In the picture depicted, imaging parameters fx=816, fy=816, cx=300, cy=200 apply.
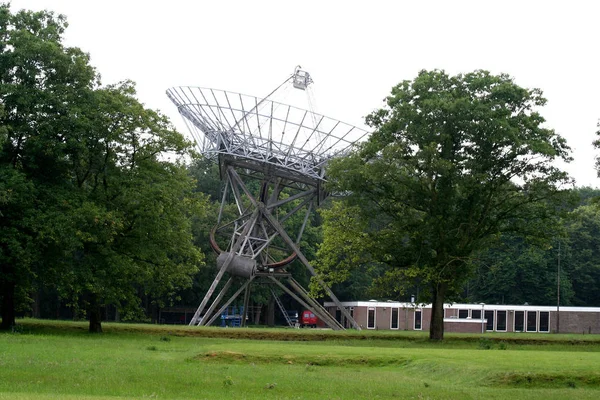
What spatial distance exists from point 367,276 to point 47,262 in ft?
Answer: 195

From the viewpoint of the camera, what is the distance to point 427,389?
68.8 ft

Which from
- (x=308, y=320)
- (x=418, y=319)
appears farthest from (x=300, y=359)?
(x=308, y=320)

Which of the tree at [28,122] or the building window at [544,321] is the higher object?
the tree at [28,122]

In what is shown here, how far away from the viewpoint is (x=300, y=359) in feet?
90.6

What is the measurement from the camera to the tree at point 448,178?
41812mm

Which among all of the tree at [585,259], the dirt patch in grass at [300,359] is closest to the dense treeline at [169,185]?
the dirt patch in grass at [300,359]

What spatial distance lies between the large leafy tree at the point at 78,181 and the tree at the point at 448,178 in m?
9.49

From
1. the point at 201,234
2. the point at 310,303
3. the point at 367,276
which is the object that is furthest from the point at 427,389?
the point at 367,276

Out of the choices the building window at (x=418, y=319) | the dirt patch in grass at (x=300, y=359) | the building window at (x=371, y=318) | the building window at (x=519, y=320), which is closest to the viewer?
the dirt patch in grass at (x=300, y=359)

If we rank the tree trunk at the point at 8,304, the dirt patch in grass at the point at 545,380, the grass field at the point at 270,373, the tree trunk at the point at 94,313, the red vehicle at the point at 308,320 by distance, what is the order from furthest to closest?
1. the red vehicle at the point at 308,320
2. the tree trunk at the point at 94,313
3. the tree trunk at the point at 8,304
4. the dirt patch in grass at the point at 545,380
5. the grass field at the point at 270,373

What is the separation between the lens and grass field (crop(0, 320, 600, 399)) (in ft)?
64.0

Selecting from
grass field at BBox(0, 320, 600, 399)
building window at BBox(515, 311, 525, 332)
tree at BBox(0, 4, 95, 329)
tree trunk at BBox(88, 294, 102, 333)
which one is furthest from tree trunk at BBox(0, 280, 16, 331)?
building window at BBox(515, 311, 525, 332)

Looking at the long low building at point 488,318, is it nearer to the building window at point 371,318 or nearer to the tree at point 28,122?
the building window at point 371,318

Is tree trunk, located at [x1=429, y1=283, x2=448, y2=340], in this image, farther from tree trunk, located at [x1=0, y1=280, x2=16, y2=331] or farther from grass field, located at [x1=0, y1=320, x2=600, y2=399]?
tree trunk, located at [x1=0, y1=280, x2=16, y2=331]
